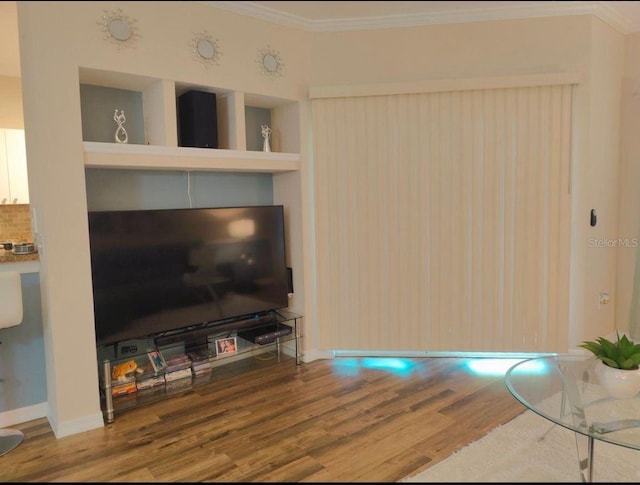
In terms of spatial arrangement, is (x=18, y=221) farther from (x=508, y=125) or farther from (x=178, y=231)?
(x=508, y=125)

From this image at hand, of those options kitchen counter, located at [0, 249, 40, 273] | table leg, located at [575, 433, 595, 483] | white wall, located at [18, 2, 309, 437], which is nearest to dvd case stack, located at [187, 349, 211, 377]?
white wall, located at [18, 2, 309, 437]

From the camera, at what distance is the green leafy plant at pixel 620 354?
1926 millimetres

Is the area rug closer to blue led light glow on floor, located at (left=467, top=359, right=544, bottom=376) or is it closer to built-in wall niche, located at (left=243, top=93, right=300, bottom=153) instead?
blue led light glow on floor, located at (left=467, top=359, right=544, bottom=376)

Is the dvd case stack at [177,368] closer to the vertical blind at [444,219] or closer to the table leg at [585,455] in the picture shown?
the vertical blind at [444,219]

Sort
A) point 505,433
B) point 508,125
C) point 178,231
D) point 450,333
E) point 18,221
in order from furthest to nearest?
point 18,221 < point 450,333 < point 508,125 < point 178,231 < point 505,433

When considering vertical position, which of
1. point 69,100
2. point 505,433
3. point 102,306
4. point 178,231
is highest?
point 69,100

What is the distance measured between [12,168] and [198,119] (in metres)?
2.37

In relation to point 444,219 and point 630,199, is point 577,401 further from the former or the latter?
point 630,199

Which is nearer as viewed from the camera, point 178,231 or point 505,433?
point 505,433

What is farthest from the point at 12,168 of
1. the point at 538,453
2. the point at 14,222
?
the point at 538,453

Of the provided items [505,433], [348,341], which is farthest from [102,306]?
[505,433]

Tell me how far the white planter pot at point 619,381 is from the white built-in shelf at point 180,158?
7.38ft

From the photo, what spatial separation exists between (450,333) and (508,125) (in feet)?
5.06

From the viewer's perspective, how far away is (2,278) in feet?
7.53
